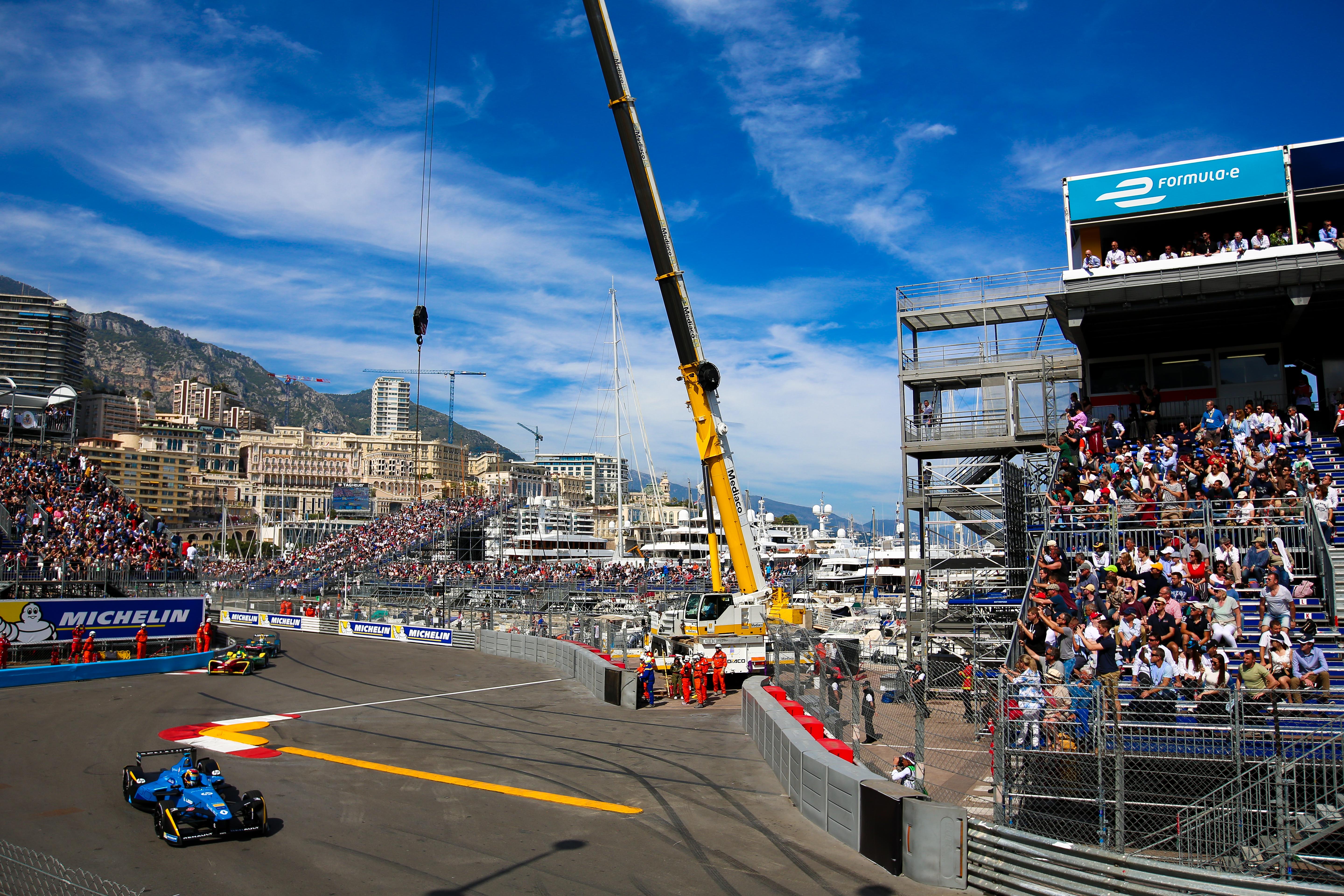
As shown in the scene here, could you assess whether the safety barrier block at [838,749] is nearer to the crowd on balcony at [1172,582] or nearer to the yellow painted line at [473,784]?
the crowd on balcony at [1172,582]

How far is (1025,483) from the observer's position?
2716 centimetres

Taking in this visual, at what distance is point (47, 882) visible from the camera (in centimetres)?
712

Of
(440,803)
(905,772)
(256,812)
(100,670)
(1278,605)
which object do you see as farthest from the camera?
(100,670)

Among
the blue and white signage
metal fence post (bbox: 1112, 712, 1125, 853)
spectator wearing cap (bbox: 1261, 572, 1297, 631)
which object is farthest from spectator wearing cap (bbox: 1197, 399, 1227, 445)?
metal fence post (bbox: 1112, 712, 1125, 853)

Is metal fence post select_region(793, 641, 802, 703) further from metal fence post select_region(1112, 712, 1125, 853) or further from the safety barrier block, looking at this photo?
metal fence post select_region(1112, 712, 1125, 853)

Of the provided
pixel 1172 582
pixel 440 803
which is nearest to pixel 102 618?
pixel 440 803

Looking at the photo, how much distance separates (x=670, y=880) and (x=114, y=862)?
6259 mm

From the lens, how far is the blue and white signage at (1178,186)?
70.2 ft

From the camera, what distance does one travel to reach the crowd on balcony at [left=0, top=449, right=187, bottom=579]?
1208 inches

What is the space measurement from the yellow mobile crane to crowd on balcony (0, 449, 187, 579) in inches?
861

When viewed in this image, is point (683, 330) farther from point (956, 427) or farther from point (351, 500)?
point (351, 500)

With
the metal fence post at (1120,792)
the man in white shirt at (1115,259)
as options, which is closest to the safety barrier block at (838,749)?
the metal fence post at (1120,792)

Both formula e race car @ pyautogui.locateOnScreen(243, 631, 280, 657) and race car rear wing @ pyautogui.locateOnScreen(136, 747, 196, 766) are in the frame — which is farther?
formula e race car @ pyautogui.locateOnScreen(243, 631, 280, 657)

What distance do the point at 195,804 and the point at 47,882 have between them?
142 inches
